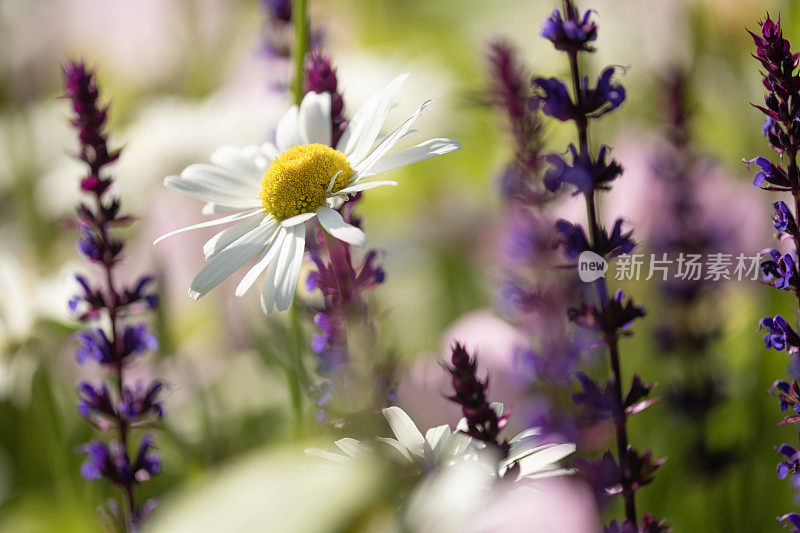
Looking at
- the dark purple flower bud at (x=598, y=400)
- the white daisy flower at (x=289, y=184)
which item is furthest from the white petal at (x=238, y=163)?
the dark purple flower bud at (x=598, y=400)

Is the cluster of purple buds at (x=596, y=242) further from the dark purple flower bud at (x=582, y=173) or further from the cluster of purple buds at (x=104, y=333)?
the cluster of purple buds at (x=104, y=333)

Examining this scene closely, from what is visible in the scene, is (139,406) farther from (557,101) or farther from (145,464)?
(557,101)

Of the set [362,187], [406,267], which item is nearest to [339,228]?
[362,187]

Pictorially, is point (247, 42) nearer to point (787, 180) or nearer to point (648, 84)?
point (648, 84)

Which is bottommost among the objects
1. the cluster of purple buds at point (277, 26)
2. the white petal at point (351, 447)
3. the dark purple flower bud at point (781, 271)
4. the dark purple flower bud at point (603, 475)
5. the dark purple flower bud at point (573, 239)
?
the dark purple flower bud at point (603, 475)

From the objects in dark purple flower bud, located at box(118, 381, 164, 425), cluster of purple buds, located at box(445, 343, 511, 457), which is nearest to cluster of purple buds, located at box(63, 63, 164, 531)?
dark purple flower bud, located at box(118, 381, 164, 425)

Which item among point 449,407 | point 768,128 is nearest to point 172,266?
point 449,407
